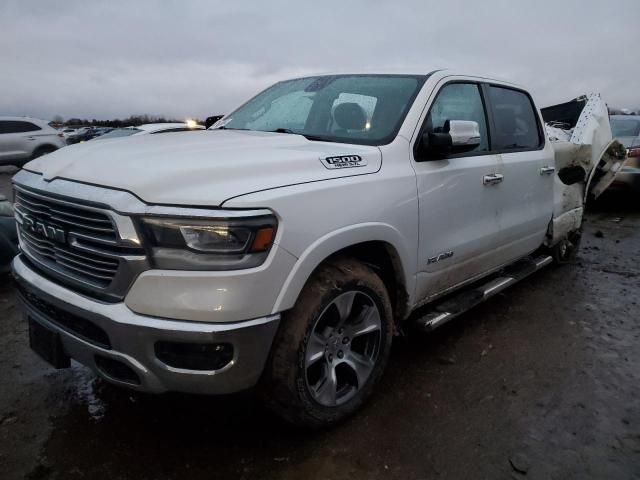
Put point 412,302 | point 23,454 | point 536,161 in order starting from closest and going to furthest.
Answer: point 23,454
point 412,302
point 536,161

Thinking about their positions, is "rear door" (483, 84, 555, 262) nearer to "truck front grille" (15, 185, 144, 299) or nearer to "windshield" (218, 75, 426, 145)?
"windshield" (218, 75, 426, 145)

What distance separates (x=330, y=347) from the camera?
2.34 meters

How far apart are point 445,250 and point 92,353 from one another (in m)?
1.98

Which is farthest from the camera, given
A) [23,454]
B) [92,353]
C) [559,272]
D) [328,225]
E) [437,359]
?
[559,272]

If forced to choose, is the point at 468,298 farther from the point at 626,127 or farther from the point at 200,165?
the point at 626,127

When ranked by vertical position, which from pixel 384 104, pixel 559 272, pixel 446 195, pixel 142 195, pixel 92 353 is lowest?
pixel 559 272

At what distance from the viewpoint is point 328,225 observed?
2121 mm

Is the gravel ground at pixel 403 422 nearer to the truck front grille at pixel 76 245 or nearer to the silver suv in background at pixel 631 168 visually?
the truck front grille at pixel 76 245

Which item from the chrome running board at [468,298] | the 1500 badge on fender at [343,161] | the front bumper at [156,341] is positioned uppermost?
the 1500 badge on fender at [343,161]

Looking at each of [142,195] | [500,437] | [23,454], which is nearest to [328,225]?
[142,195]

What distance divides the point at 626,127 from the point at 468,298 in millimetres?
7407

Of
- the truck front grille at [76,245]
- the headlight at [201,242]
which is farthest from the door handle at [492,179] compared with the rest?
the truck front grille at [76,245]

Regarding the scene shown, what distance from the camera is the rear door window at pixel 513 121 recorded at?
11.6 feet

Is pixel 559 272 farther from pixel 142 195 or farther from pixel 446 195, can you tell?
pixel 142 195
